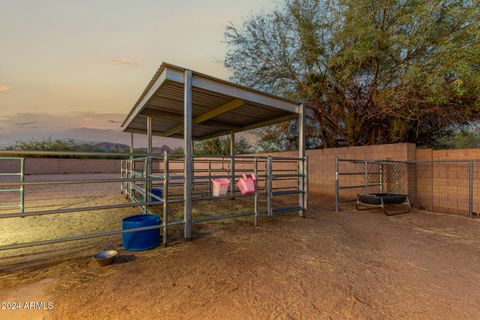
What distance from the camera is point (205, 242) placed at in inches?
105

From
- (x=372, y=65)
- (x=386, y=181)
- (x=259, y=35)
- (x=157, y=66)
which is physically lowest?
(x=386, y=181)

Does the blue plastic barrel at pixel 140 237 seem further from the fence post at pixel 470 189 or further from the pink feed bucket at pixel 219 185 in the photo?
the fence post at pixel 470 189

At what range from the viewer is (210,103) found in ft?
12.8

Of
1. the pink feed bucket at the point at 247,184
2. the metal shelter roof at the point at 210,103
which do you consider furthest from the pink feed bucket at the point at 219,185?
the metal shelter roof at the point at 210,103

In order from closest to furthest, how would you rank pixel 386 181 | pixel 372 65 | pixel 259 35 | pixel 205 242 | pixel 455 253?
1. pixel 455 253
2. pixel 205 242
3. pixel 386 181
4. pixel 372 65
5. pixel 259 35

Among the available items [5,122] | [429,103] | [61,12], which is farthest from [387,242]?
[5,122]

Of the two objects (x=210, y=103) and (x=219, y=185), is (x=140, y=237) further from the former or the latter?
(x=210, y=103)

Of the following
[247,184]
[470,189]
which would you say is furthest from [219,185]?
[470,189]

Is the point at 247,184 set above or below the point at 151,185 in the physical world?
above

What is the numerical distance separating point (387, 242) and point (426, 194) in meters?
3.04

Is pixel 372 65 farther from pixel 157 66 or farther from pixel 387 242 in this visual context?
pixel 157 66

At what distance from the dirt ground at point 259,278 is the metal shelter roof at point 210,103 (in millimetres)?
2081

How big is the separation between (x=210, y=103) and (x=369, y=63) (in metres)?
4.57

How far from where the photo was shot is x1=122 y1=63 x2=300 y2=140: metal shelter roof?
2.86m
